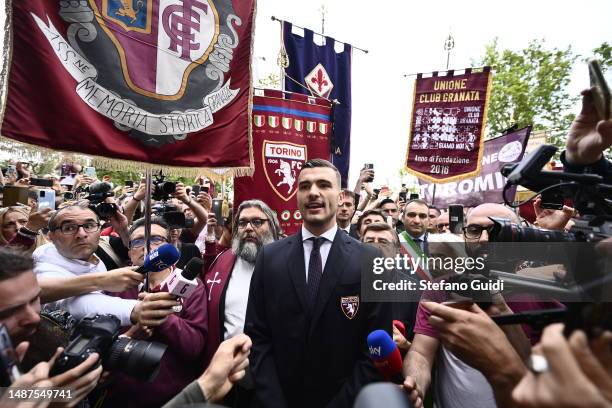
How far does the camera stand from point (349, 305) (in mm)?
2012

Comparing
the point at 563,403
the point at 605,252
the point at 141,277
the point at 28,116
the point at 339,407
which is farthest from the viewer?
the point at 28,116

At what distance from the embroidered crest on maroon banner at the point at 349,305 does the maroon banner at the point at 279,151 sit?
209cm

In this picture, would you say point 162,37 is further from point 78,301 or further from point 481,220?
point 481,220

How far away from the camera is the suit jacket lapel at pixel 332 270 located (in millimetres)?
2006

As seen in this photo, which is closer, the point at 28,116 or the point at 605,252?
the point at 605,252

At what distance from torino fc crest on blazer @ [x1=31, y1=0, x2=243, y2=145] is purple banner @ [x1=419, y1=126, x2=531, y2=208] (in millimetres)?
4895

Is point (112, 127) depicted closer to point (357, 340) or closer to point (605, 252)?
point (357, 340)

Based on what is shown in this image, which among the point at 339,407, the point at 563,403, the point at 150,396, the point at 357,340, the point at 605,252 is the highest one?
the point at 605,252

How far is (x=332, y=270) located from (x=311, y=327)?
12.9 inches

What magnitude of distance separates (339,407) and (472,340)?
3.13ft

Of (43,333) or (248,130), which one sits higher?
(248,130)

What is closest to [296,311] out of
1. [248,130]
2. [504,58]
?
[248,130]

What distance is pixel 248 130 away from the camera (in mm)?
3207

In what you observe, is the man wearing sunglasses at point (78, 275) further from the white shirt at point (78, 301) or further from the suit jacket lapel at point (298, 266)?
the suit jacket lapel at point (298, 266)
